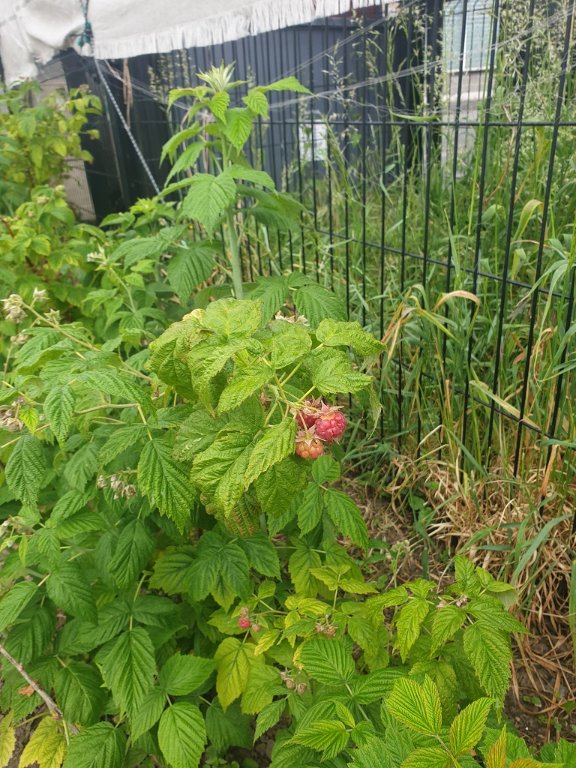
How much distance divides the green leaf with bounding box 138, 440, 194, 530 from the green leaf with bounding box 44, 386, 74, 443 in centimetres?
15

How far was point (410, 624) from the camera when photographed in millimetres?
1070

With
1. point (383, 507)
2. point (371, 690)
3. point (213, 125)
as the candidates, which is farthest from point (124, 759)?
point (213, 125)

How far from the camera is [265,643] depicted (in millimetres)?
1248

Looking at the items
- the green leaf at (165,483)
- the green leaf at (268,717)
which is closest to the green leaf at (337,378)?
the green leaf at (165,483)

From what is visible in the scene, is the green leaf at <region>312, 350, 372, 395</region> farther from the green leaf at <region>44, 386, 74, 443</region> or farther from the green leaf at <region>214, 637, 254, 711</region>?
the green leaf at <region>214, 637, 254, 711</region>

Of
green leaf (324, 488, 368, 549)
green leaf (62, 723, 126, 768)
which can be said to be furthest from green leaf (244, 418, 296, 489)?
green leaf (62, 723, 126, 768)

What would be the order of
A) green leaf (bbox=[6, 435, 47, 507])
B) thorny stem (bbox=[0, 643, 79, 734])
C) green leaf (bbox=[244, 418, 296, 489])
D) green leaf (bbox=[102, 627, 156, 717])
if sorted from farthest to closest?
thorny stem (bbox=[0, 643, 79, 734]) < green leaf (bbox=[102, 627, 156, 717]) < green leaf (bbox=[6, 435, 47, 507]) < green leaf (bbox=[244, 418, 296, 489])

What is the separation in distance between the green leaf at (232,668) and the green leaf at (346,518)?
337 mm

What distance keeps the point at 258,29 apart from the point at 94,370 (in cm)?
142

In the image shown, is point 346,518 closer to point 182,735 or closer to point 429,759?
point 182,735

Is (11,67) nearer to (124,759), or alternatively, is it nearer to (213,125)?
(213,125)

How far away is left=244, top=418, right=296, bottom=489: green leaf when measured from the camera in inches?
32.2

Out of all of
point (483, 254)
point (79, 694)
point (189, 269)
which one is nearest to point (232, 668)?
point (79, 694)

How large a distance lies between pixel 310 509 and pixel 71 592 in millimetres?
542
